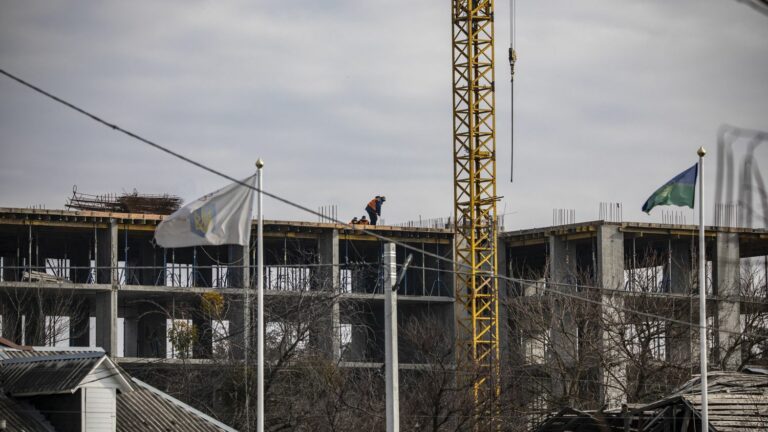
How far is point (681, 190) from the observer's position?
124ft

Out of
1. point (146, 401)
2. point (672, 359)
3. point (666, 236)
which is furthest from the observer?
point (666, 236)

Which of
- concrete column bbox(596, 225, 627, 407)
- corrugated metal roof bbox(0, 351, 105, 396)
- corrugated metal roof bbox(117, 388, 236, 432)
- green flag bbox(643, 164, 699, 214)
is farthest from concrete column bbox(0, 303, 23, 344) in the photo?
green flag bbox(643, 164, 699, 214)

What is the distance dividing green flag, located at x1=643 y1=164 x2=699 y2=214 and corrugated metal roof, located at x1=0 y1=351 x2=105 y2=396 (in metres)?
17.3

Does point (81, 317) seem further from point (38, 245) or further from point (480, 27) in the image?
point (480, 27)

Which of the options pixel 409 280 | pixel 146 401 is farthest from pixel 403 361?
pixel 146 401

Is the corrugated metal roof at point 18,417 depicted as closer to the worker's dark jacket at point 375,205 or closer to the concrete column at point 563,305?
the concrete column at point 563,305

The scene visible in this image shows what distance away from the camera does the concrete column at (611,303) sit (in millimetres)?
62750

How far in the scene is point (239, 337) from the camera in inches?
2552

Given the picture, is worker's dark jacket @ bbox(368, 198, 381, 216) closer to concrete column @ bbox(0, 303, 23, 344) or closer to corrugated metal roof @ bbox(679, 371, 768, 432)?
concrete column @ bbox(0, 303, 23, 344)

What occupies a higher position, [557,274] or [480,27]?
[480,27]

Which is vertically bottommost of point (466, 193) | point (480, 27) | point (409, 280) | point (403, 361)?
point (403, 361)

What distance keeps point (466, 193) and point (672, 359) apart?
76.0 ft

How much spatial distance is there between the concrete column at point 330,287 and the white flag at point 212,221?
2801cm

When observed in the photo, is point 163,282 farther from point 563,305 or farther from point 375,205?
point 563,305
